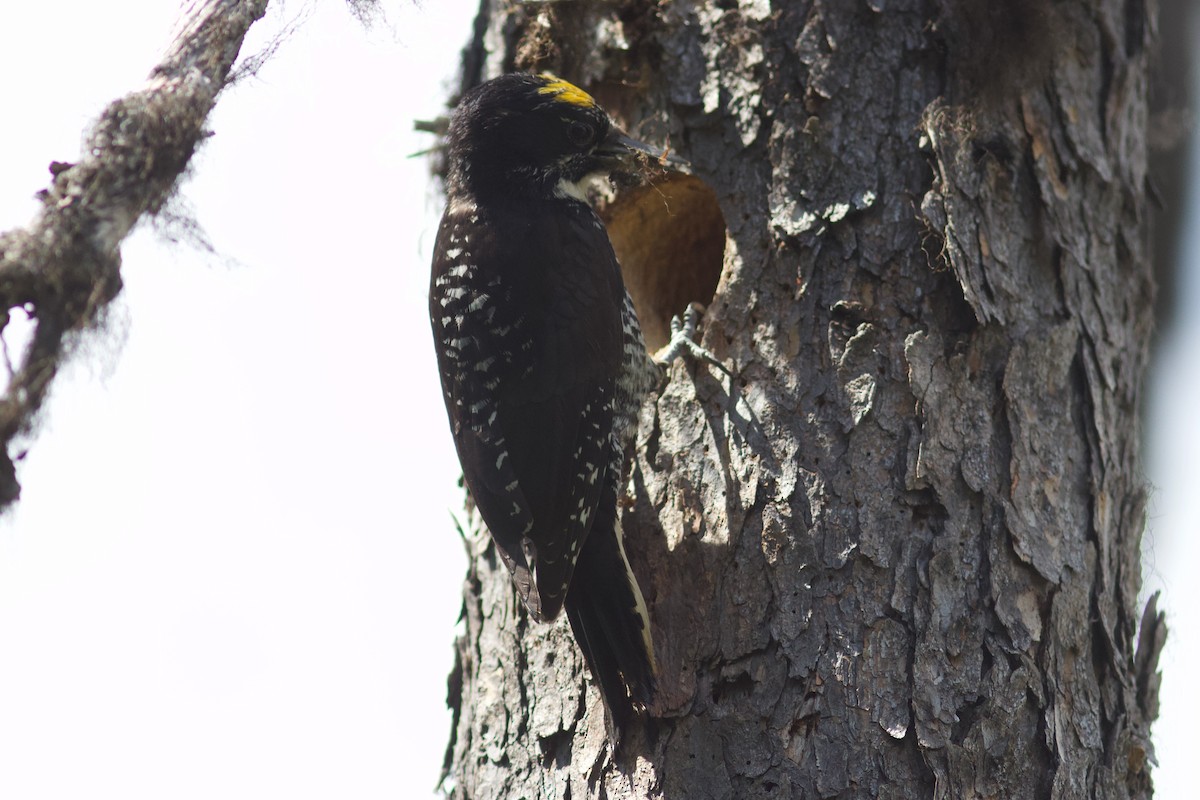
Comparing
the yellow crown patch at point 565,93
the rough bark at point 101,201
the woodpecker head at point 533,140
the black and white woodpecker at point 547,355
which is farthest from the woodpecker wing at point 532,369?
the rough bark at point 101,201

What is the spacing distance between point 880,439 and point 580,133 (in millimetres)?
1516

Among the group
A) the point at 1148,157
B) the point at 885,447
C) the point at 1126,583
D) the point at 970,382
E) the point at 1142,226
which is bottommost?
the point at 1126,583

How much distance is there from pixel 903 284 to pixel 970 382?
0.35 metres

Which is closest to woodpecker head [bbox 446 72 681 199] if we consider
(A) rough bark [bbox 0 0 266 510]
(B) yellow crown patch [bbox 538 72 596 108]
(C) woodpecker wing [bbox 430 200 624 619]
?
(B) yellow crown patch [bbox 538 72 596 108]

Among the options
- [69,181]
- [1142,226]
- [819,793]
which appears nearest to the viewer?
[69,181]

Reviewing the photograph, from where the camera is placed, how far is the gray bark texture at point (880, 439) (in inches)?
116

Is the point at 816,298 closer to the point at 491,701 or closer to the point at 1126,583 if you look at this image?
the point at 1126,583

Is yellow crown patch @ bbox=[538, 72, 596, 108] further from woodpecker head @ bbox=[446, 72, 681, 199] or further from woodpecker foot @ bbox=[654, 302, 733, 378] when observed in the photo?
woodpecker foot @ bbox=[654, 302, 733, 378]

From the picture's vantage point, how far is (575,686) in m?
3.27

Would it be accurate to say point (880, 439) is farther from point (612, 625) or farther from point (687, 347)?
point (612, 625)

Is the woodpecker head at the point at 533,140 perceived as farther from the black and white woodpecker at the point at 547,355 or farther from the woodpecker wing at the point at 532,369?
the woodpecker wing at the point at 532,369

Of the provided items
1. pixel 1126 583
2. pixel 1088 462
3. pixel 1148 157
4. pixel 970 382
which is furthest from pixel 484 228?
pixel 1148 157

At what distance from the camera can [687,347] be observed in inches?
144

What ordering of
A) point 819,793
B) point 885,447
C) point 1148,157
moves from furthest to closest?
point 1148,157, point 885,447, point 819,793
